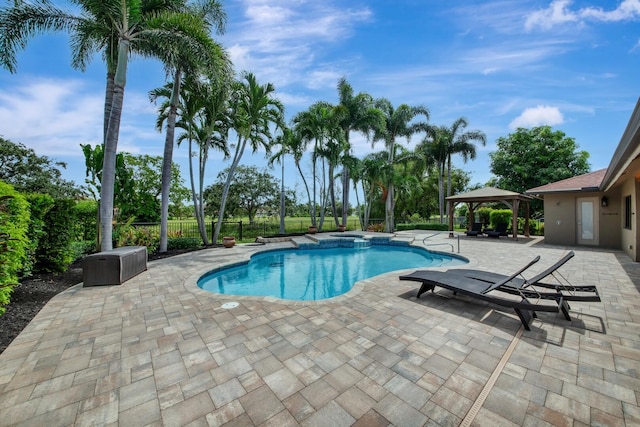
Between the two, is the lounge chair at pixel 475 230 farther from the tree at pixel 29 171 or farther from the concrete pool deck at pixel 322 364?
the tree at pixel 29 171

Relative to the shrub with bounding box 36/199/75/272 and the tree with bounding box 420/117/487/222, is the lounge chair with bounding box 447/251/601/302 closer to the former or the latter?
the shrub with bounding box 36/199/75/272

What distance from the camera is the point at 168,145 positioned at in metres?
10.2

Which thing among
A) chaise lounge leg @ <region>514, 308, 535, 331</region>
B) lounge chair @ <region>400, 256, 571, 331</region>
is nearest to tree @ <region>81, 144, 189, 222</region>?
lounge chair @ <region>400, 256, 571, 331</region>

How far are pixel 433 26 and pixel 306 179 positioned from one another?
1260cm

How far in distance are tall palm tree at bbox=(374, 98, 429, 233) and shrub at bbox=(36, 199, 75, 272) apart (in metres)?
17.2

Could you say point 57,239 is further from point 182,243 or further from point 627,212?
point 627,212

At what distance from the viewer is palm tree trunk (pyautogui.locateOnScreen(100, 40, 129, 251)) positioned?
7211 mm

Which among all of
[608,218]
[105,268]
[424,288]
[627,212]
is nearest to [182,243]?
[105,268]

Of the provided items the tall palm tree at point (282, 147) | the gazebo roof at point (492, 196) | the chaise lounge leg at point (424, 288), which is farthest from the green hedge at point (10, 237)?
the gazebo roof at point (492, 196)

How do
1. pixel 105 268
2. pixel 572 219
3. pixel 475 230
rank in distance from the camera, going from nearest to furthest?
pixel 105 268 < pixel 572 219 < pixel 475 230

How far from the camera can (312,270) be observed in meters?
9.33

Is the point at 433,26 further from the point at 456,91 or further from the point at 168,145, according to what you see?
the point at 168,145

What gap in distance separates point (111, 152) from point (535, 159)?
26.3 meters

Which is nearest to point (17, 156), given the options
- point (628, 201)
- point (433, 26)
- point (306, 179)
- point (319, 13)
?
point (306, 179)
